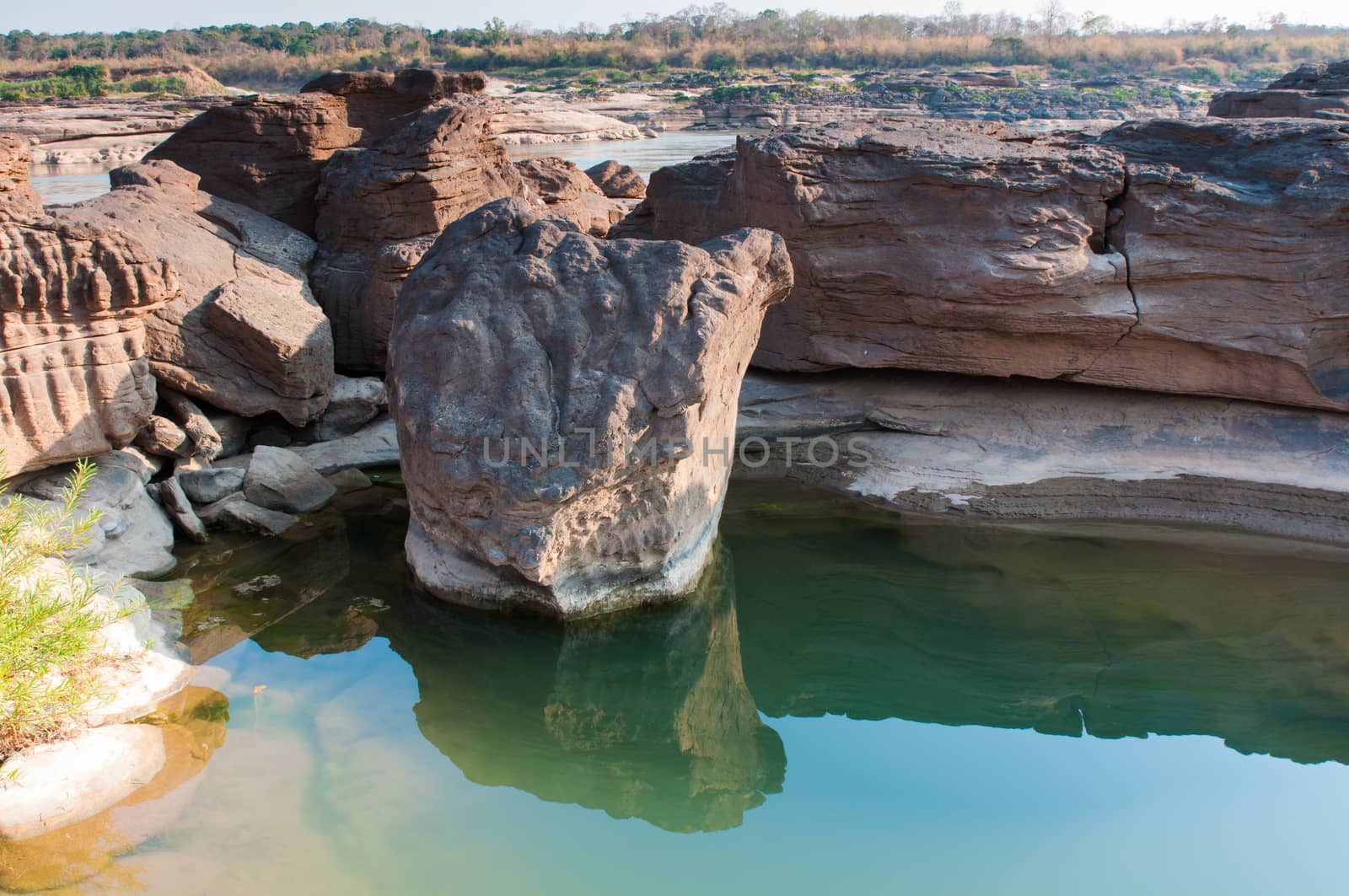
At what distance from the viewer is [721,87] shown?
925 inches

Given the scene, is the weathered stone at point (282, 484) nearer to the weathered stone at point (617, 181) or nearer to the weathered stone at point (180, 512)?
the weathered stone at point (180, 512)

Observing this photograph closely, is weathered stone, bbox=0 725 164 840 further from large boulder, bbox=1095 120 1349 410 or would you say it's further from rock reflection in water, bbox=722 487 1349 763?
large boulder, bbox=1095 120 1349 410

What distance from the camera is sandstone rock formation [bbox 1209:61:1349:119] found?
6492 mm

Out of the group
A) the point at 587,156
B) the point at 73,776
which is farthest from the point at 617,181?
the point at 587,156

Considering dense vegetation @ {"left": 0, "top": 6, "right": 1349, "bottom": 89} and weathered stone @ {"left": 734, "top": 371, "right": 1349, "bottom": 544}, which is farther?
dense vegetation @ {"left": 0, "top": 6, "right": 1349, "bottom": 89}

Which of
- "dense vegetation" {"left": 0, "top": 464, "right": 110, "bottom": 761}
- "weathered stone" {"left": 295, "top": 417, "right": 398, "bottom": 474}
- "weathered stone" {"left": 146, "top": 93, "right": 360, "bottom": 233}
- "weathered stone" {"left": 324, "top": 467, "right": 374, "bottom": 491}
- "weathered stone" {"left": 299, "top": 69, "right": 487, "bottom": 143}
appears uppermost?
"weathered stone" {"left": 299, "top": 69, "right": 487, "bottom": 143}

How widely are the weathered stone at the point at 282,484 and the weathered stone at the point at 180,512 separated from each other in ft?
1.02

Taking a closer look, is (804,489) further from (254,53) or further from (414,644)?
(254,53)

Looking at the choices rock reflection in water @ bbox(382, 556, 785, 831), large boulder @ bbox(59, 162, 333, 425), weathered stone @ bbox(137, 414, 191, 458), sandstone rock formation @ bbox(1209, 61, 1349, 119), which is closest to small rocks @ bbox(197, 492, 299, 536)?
weathered stone @ bbox(137, 414, 191, 458)

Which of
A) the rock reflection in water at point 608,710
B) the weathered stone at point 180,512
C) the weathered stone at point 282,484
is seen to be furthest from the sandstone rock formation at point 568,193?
the rock reflection in water at point 608,710

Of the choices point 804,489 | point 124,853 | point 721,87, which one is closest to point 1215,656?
point 804,489

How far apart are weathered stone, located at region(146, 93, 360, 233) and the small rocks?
2.46 meters

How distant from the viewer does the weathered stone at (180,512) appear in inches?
184

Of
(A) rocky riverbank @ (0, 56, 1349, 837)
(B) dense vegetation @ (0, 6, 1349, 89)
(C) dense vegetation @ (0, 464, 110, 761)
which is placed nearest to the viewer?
(C) dense vegetation @ (0, 464, 110, 761)
